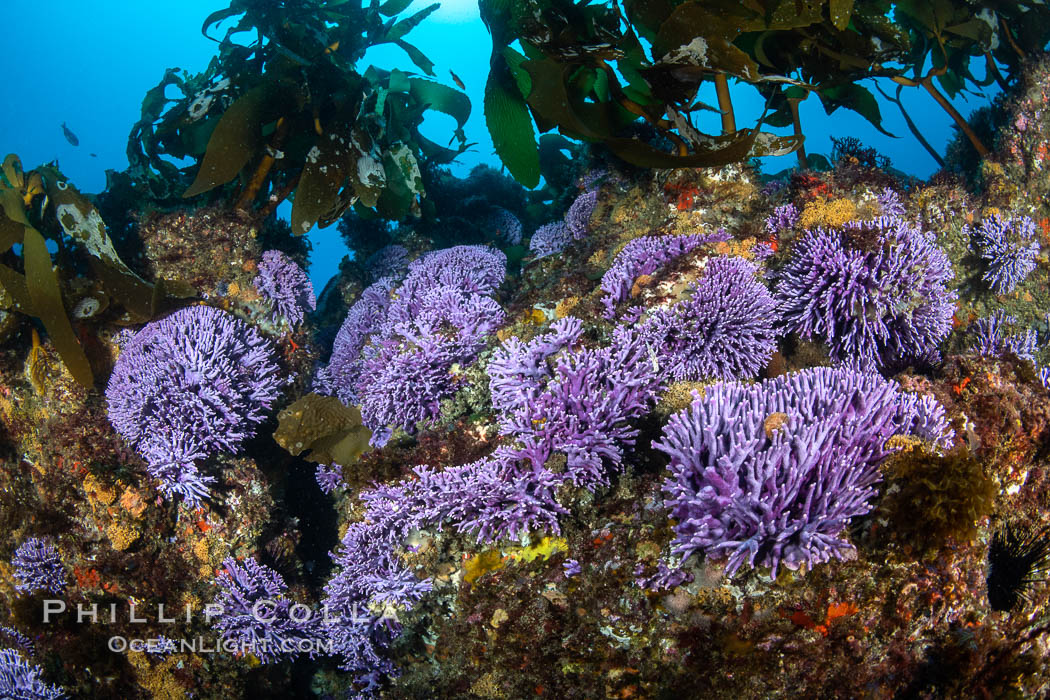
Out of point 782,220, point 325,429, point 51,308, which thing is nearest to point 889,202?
point 782,220

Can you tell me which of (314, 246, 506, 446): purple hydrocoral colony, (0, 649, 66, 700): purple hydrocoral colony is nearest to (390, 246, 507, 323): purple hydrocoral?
(314, 246, 506, 446): purple hydrocoral colony

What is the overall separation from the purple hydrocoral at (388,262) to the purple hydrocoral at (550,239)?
1679 mm

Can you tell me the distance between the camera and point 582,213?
4332mm

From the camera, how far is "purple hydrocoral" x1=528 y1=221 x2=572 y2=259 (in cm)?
477

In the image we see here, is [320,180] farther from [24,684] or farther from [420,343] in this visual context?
[24,684]

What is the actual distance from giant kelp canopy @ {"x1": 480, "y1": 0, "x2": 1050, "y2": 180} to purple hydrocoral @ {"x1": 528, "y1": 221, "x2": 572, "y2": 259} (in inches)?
41.0

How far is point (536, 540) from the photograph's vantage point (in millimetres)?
2492

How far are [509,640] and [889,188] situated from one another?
3.91m

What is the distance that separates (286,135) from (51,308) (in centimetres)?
243

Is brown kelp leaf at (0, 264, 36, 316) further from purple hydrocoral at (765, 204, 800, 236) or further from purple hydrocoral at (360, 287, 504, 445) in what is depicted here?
purple hydrocoral at (765, 204, 800, 236)

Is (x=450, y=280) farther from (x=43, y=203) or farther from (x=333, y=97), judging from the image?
(x=43, y=203)

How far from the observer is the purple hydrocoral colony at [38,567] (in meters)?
3.72

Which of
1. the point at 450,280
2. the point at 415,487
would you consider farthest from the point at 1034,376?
the point at 450,280

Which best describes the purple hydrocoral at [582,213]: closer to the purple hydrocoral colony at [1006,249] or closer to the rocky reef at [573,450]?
the rocky reef at [573,450]
